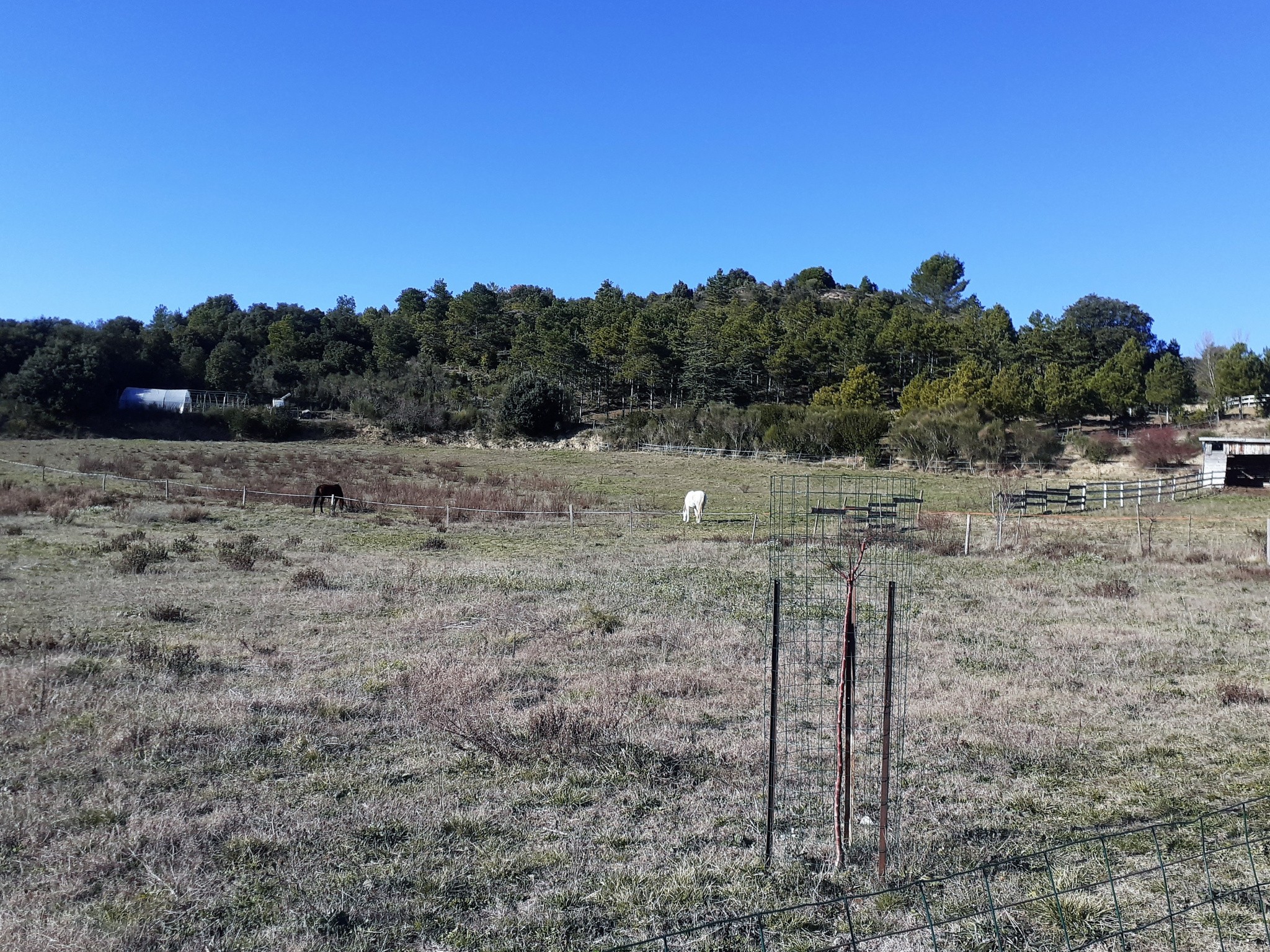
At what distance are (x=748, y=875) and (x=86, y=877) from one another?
3671mm

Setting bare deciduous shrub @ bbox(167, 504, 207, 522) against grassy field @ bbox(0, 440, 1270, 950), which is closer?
grassy field @ bbox(0, 440, 1270, 950)

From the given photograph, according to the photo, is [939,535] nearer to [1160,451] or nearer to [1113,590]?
[1113,590]

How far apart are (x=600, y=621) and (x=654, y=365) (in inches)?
2826

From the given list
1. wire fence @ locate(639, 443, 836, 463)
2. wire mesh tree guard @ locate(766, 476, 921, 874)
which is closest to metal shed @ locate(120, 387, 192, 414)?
wire fence @ locate(639, 443, 836, 463)

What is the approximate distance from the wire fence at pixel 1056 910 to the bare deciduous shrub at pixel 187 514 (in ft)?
78.0

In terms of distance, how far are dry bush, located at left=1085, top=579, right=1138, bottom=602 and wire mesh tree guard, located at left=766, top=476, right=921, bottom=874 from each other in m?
5.17

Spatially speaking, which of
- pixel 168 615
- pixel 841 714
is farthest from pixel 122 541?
pixel 841 714

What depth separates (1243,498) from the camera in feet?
124

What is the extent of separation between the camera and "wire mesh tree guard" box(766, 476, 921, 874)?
5164mm

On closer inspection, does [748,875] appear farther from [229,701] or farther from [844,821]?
[229,701]

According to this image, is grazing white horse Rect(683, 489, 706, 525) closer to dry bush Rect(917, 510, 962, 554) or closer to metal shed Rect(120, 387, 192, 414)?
dry bush Rect(917, 510, 962, 554)

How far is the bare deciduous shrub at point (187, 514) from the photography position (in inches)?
984

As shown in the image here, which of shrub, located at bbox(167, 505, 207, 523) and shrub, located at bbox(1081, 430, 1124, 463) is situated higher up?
shrub, located at bbox(1081, 430, 1124, 463)

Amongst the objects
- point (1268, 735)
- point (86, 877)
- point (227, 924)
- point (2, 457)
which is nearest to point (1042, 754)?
point (1268, 735)
